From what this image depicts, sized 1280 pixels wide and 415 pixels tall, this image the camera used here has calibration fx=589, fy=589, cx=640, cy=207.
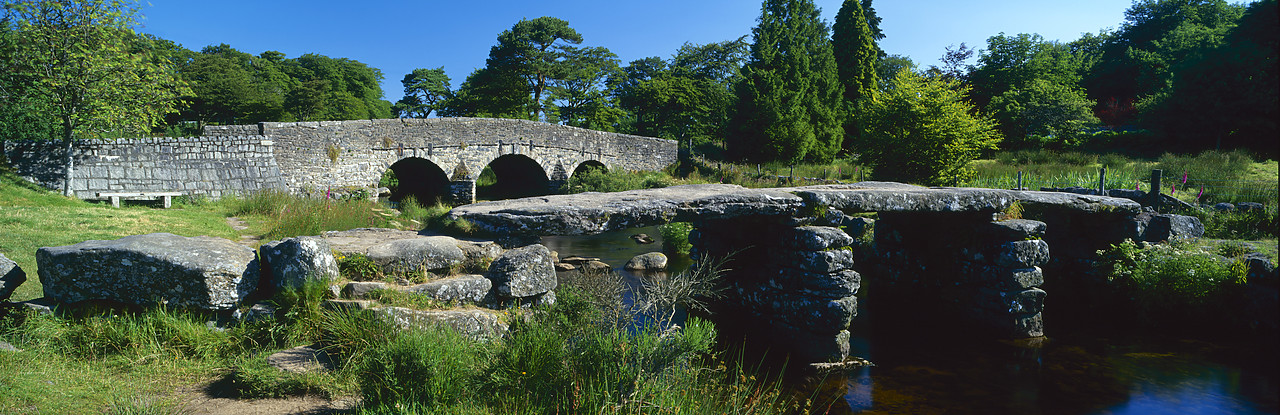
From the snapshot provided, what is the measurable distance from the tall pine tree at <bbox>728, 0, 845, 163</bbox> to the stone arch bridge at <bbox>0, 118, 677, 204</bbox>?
5.74 m

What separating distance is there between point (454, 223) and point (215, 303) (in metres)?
2.10

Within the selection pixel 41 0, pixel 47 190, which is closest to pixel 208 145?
pixel 47 190

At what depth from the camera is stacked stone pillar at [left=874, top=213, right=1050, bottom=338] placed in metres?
8.22

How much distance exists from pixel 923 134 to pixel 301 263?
51.9ft

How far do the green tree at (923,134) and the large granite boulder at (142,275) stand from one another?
16.2 meters

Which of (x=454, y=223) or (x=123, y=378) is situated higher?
(x=454, y=223)

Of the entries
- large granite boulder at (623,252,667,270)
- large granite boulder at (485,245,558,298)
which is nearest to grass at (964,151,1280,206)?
large granite boulder at (485,245,558,298)

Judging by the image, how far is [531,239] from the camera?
5992 millimetres

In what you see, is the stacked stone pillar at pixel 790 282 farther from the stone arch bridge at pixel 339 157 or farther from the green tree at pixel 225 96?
the green tree at pixel 225 96

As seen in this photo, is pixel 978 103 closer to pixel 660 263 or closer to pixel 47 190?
pixel 660 263

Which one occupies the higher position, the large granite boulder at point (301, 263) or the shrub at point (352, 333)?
the large granite boulder at point (301, 263)

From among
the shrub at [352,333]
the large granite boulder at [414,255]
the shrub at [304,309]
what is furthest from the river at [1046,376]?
the shrub at [304,309]

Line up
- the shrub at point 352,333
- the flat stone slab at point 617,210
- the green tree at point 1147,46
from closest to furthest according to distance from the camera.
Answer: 1. the shrub at point 352,333
2. the flat stone slab at point 617,210
3. the green tree at point 1147,46

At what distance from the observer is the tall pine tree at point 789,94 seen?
91.5 ft
